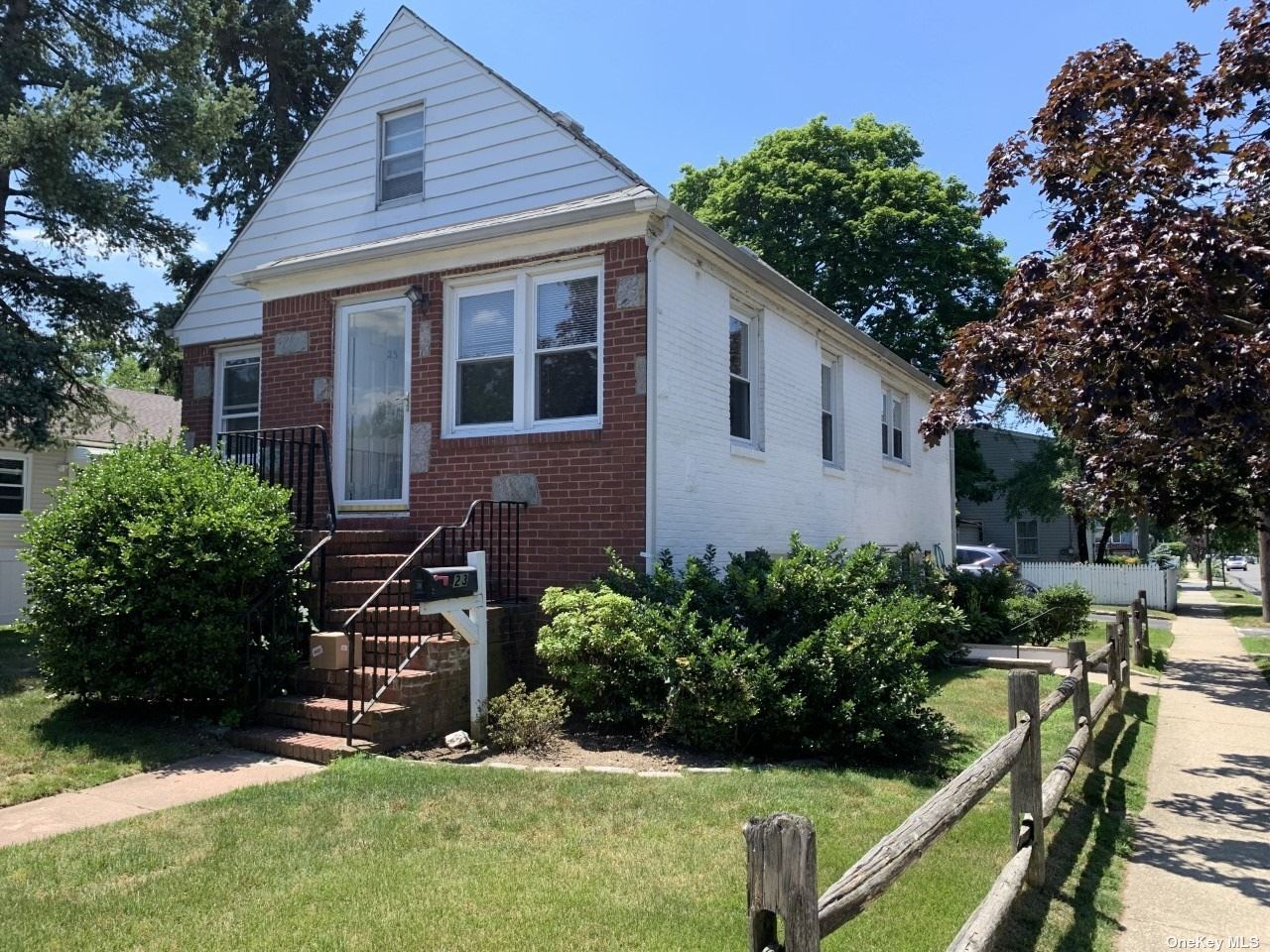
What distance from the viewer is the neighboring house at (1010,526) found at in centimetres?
4006

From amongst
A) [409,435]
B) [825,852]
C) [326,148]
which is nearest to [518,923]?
[825,852]

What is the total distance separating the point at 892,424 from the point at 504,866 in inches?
536

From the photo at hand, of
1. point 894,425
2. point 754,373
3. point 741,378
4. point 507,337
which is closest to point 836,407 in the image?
point 754,373

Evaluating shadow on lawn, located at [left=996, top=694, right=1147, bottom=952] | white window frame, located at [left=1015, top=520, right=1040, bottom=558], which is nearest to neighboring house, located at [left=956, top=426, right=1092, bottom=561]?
white window frame, located at [left=1015, top=520, right=1040, bottom=558]

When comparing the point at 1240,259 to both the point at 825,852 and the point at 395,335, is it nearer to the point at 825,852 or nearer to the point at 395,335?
the point at 825,852

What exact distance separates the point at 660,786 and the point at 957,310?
25.5m

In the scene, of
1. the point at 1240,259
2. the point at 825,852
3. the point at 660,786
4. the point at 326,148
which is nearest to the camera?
the point at 825,852

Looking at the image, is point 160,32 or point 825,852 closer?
point 825,852

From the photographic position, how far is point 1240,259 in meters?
5.62

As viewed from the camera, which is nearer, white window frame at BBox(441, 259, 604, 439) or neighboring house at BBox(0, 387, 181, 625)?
white window frame at BBox(441, 259, 604, 439)

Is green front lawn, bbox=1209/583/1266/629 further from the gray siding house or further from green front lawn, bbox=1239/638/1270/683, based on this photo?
the gray siding house

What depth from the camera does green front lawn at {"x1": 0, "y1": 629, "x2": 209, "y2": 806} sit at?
6.11 metres

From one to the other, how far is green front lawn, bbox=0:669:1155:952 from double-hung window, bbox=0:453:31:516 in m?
14.5

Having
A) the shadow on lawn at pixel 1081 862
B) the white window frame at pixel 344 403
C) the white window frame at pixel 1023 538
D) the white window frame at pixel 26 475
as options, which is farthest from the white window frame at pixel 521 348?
the white window frame at pixel 1023 538
